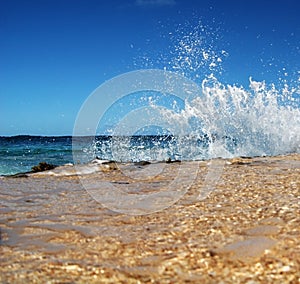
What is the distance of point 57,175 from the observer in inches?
240

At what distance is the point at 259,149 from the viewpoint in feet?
35.1

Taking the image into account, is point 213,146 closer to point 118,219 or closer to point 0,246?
point 118,219

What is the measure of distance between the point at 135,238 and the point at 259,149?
874 centimetres

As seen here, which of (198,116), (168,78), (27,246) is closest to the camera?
(27,246)

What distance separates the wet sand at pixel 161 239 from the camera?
1.90 meters

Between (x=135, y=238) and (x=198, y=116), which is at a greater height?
(x=198, y=116)

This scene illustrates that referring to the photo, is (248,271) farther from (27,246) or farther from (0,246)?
(0,246)

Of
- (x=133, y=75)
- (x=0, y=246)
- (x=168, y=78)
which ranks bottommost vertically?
(x=0, y=246)

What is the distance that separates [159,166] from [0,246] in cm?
457

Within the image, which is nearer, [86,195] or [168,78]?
[86,195]

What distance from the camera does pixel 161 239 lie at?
7.99 feet

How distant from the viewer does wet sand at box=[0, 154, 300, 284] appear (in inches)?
74.8

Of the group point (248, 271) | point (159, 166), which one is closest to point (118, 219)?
point (248, 271)

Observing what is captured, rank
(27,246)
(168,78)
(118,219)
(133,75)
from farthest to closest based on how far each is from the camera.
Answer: (168,78), (133,75), (118,219), (27,246)
